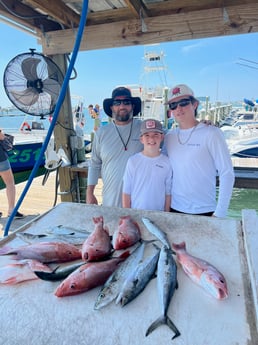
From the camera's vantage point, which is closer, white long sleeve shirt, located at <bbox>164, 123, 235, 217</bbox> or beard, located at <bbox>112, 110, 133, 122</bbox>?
white long sleeve shirt, located at <bbox>164, 123, 235, 217</bbox>

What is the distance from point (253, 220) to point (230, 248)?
188 mm

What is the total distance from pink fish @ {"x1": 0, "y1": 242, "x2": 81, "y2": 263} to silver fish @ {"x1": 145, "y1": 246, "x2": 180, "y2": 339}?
1.03ft

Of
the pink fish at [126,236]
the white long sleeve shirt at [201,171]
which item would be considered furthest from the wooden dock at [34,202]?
the pink fish at [126,236]

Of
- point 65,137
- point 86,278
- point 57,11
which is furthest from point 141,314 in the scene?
point 65,137

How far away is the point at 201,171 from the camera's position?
1.56m

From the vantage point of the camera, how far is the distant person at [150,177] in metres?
1.59

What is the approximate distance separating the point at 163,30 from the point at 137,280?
7.68ft

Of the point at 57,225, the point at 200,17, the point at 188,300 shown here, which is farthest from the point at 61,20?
the point at 188,300

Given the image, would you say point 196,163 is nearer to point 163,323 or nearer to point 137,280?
point 137,280

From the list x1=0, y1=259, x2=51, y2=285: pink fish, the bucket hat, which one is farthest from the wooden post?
x1=0, y1=259, x2=51, y2=285: pink fish

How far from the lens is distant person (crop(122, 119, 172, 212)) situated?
1588 mm

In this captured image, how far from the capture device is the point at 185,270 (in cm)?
82

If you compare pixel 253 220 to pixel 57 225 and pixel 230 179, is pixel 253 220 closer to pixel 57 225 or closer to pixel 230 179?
pixel 230 179

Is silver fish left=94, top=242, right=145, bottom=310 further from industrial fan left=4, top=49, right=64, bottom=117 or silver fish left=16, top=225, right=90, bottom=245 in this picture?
industrial fan left=4, top=49, right=64, bottom=117
